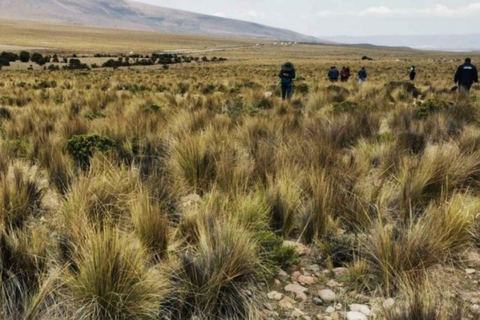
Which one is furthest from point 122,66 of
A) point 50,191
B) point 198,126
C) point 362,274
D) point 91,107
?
point 362,274

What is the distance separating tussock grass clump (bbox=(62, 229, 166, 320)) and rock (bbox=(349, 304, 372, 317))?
4.10 ft

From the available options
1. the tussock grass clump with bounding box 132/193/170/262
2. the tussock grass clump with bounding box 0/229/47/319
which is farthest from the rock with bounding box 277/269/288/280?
the tussock grass clump with bounding box 0/229/47/319

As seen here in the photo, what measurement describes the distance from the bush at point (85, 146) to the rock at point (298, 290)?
3927mm

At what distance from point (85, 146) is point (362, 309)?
478 cm

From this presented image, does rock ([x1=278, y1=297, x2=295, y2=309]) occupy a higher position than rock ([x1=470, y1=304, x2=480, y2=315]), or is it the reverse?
rock ([x1=470, y1=304, x2=480, y2=315])

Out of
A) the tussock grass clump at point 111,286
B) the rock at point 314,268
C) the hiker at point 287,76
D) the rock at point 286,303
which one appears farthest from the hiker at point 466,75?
the tussock grass clump at point 111,286

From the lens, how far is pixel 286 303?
9.88ft

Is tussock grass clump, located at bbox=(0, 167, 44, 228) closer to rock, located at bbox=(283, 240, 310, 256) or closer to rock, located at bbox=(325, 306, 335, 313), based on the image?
rock, located at bbox=(283, 240, 310, 256)

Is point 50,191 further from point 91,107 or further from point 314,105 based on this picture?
point 314,105

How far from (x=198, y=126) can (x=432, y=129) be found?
177 inches

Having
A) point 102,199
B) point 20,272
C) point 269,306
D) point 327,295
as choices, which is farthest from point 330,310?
point 102,199

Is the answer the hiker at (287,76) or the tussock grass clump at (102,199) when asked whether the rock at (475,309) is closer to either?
the tussock grass clump at (102,199)

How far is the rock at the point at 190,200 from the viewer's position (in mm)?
4642

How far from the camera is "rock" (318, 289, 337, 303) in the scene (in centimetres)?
306
